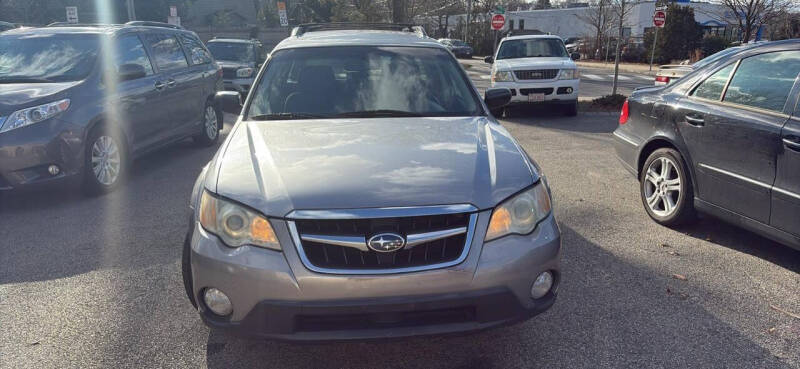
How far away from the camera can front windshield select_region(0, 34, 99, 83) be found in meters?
6.19

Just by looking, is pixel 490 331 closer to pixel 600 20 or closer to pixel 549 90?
pixel 549 90

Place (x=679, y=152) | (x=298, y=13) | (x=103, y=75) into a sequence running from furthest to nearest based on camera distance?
(x=298, y=13)
(x=103, y=75)
(x=679, y=152)

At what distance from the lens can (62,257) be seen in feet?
14.8

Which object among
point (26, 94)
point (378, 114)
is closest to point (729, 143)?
point (378, 114)

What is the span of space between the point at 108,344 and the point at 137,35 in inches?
205

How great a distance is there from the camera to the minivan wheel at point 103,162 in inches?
239

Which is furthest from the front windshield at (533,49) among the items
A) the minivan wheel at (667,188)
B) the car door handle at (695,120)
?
the car door handle at (695,120)

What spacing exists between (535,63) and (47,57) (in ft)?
29.2

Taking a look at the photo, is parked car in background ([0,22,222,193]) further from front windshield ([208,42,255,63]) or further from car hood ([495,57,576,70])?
front windshield ([208,42,255,63])

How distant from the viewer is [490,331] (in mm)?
3033

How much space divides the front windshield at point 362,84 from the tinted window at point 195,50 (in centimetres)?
462

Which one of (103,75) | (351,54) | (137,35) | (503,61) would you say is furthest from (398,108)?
(503,61)

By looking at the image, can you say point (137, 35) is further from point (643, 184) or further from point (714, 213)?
point (714, 213)

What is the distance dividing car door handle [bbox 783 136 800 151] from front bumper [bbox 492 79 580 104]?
8250 mm
